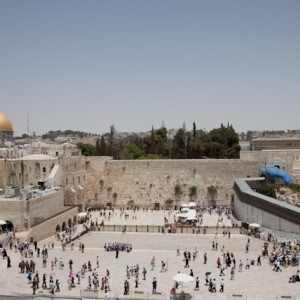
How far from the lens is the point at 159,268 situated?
861 inches

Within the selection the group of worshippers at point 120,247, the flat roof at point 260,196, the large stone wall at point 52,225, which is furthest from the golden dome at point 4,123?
the group of worshippers at point 120,247

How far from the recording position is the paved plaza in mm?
18078

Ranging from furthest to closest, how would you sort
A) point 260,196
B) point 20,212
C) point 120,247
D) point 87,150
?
point 87,150 < point 260,196 < point 20,212 < point 120,247

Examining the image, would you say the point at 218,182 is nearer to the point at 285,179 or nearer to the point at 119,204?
the point at 285,179

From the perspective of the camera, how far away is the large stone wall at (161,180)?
42812mm

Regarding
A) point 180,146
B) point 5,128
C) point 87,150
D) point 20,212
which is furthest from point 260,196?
point 87,150

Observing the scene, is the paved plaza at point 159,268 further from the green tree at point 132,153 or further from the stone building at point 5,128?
the green tree at point 132,153

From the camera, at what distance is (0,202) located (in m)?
28.2

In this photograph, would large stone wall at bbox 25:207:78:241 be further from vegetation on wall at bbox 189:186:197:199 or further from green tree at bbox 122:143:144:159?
green tree at bbox 122:143:144:159

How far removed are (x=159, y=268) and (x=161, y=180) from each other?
71.0 feet

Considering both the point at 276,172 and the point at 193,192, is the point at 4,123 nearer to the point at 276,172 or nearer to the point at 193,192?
the point at 193,192

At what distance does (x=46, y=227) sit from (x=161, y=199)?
51.4 feet

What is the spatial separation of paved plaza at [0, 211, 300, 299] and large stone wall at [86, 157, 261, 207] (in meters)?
12.0

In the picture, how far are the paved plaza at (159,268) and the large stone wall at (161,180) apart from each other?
1199 cm
